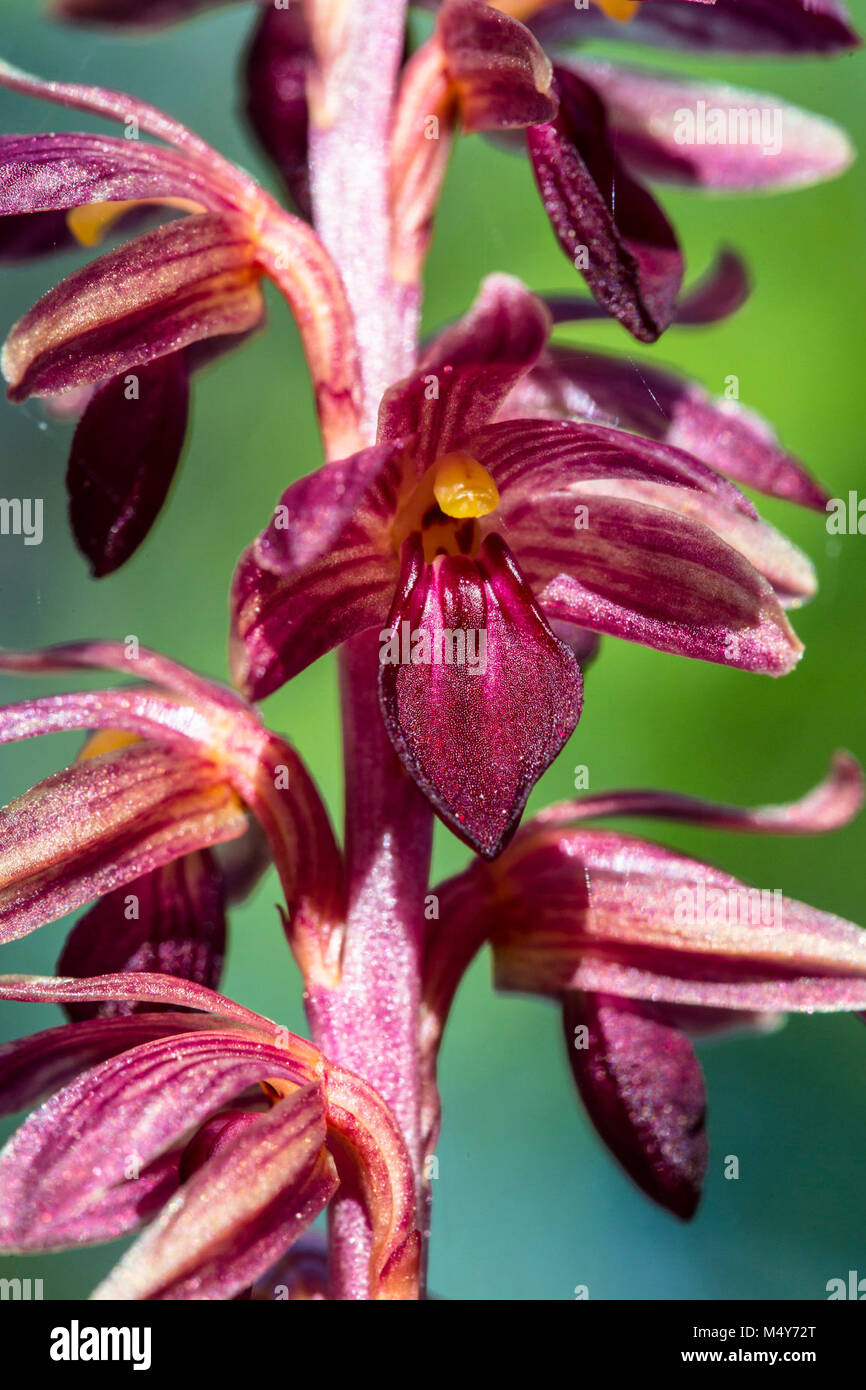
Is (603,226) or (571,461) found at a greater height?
(603,226)

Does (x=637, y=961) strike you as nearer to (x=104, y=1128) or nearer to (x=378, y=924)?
(x=378, y=924)

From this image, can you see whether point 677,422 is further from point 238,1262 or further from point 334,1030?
point 238,1262

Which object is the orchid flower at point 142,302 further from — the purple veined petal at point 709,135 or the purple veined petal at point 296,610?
the purple veined petal at point 709,135

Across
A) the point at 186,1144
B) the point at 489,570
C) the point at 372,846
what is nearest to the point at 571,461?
the point at 489,570

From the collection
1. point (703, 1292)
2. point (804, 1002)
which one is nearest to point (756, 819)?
point (804, 1002)

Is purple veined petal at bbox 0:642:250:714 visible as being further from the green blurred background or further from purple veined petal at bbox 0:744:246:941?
the green blurred background
